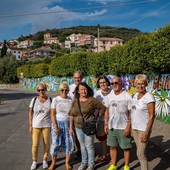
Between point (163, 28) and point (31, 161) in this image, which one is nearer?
point (31, 161)

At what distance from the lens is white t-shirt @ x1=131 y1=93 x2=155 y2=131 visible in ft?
16.3

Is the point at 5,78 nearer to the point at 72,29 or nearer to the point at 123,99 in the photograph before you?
the point at 123,99

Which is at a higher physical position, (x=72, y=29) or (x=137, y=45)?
(x=72, y=29)

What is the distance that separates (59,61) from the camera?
3538 centimetres

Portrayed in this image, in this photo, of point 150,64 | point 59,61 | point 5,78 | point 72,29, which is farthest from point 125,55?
point 72,29

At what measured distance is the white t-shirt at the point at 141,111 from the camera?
16.3 feet

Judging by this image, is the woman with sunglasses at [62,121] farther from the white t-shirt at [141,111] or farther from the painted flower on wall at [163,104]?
the painted flower on wall at [163,104]

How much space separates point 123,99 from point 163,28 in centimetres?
626

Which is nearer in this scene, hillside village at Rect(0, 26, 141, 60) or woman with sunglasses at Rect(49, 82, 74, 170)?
woman with sunglasses at Rect(49, 82, 74, 170)

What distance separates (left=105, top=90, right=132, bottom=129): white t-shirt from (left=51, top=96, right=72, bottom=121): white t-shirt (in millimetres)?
838

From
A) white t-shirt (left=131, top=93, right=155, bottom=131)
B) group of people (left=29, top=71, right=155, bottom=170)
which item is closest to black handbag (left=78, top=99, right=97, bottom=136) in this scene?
group of people (left=29, top=71, right=155, bottom=170)

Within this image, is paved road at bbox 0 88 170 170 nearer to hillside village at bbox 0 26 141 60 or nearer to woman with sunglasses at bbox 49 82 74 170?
woman with sunglasses at bbox 49 82 74 170

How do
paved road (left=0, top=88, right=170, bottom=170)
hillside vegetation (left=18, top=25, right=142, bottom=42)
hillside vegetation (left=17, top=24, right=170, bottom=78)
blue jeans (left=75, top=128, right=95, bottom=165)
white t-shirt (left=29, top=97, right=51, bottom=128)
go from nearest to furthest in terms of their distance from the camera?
blue jeans (left=75, top=128, right=95, bottom=165) → white t-shirt (left=29, top=97, right=51, bottom=128) → paved road (left=0, top=88, right=170, bottom=170) → hillside vegetation (left=17, top=24, right=170, bottom=78) → hillside vegetation (left=18, top=25, right=142, bottom=42)

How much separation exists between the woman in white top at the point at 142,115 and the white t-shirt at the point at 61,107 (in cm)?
136
